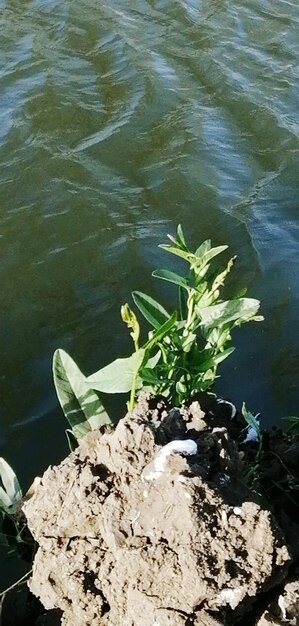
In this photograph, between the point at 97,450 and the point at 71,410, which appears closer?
the point at 97,450

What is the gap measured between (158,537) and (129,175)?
7.97 ft

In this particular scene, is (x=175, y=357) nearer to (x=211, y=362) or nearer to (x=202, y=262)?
(x=211, y=362)

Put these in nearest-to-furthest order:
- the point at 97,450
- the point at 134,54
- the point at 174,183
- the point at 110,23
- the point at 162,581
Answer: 1. the point at 162,581
2. the point at 97,450
3. the point at 174,183
4. the point at 134,54
5. the point at 110,23

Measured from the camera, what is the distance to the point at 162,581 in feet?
4.54

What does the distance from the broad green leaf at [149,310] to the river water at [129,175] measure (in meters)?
0.76

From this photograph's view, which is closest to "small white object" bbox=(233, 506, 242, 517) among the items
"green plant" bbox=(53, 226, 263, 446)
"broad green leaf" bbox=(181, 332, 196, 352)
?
"green plant" bbox=(53, 226, 263, 446)

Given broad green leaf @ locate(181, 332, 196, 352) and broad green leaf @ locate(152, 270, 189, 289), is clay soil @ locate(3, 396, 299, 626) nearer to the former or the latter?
broad green leaf @ locate(181, 332, 196, 352)

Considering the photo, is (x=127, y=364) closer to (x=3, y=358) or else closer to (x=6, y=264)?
(x=3, y=358)

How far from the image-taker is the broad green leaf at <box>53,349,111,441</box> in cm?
181

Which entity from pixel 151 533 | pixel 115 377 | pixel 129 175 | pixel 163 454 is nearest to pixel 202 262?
pixel 115 377

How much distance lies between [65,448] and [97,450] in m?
0.84

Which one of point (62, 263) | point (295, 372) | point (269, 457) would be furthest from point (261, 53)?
point (269, 457)

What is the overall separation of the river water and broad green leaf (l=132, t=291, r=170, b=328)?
76 cm

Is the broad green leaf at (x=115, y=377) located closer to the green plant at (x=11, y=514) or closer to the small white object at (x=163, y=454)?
Answer: the small white object at (x=163, y=454)
